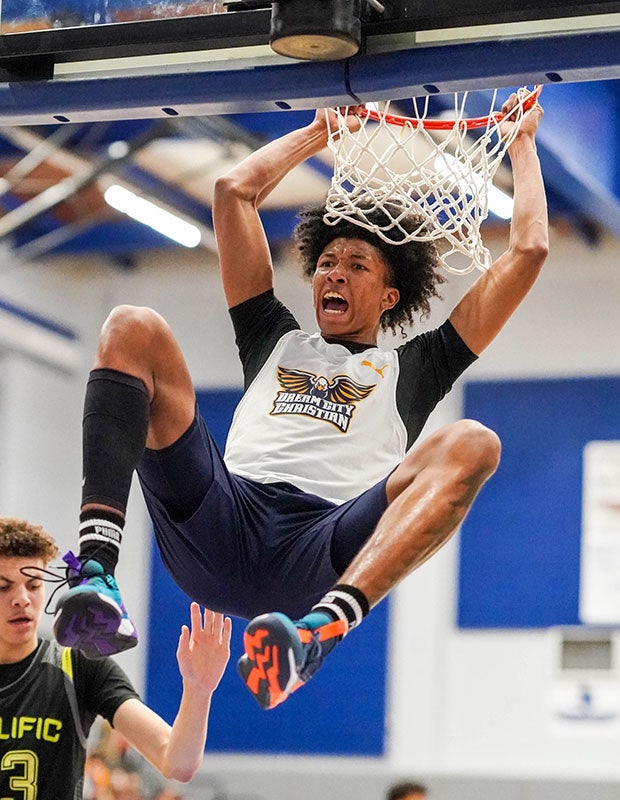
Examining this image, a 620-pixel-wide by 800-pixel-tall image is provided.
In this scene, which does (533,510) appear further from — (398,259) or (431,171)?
(431,171)

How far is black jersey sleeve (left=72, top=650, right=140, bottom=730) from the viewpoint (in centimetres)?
496

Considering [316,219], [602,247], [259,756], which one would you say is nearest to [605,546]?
[602,247]

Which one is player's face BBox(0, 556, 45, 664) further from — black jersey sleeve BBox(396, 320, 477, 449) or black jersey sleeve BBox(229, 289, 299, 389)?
black jersey sleeve BBox(396, 320, 477, 449)

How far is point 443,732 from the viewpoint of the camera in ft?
38.3

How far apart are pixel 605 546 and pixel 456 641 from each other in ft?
4.71

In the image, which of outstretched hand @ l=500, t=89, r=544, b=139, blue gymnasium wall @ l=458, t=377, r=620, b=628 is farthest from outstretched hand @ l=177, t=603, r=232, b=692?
blue gymnasium wall @ l=458, t=377, r=620, b=628

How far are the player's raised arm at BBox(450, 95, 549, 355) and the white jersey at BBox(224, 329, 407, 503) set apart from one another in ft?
0.90

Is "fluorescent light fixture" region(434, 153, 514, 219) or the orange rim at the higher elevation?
the orange rim

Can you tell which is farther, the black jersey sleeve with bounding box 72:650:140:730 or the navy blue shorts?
the black jersey sleeve with bounding box 72:650:140:730

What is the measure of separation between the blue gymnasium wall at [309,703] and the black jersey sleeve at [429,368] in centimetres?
740

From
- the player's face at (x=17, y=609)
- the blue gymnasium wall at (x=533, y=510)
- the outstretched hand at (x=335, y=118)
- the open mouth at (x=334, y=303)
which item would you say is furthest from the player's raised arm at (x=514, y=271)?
the blue gymnasium wall at (x=533, y=510)

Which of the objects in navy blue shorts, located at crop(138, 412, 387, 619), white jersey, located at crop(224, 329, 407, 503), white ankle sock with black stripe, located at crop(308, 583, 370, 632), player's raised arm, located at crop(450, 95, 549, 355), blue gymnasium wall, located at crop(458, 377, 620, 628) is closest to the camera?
white ankle sock with black stripe, located at crop(308, 583, 370, 632)

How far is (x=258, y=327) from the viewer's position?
487 cm

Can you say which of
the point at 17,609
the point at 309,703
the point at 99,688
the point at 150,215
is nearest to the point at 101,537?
the point at 17,609
